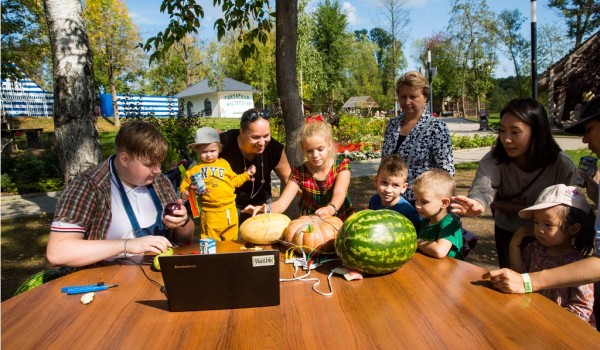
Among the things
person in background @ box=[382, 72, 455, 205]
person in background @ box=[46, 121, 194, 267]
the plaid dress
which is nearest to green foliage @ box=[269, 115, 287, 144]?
person in background @ box=[382, 72, 455, 205]

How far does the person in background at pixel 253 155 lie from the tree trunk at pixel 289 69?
0.67 metres

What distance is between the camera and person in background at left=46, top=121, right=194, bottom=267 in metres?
2.10

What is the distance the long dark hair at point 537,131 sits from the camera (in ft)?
8.27

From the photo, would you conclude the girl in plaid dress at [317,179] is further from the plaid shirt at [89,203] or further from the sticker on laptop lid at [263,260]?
the sticker on laptop lid at [263,260]

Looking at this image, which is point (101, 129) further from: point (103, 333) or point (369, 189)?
point (103, 333)

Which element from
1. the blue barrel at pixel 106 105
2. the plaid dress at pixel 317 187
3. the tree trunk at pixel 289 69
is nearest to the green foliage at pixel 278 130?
the tree trunk at pixel 289 69

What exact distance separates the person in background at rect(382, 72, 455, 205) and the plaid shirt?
2451mm

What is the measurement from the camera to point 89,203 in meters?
2.25

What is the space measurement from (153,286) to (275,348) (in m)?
0.91

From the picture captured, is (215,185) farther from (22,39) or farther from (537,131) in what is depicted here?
(22,39)

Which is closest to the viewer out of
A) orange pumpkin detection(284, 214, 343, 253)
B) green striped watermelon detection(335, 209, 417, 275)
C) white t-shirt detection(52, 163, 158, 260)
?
green striped watermelon detection(335, 209, 417, 275)

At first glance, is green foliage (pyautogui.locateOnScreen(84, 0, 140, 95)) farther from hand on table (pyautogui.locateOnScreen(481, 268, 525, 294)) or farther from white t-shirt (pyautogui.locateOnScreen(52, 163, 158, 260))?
hand on table (pyautogui.locateOnScreen(481, 268, 525, 294))

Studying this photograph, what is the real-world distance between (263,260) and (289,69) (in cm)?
367

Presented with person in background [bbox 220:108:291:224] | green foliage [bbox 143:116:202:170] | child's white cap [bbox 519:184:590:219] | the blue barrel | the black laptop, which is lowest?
the black laptop
